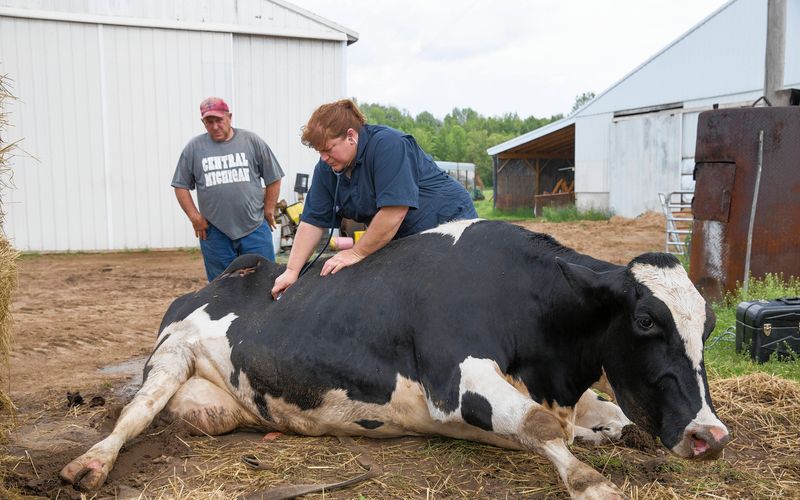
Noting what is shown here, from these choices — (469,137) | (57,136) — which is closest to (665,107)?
(57,136)

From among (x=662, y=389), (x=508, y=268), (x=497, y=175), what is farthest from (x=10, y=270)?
(x=497, y=175)

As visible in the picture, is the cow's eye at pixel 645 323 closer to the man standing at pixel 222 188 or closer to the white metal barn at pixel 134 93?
the man standing at pixel 222 188

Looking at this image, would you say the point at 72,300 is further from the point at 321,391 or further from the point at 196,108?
the point at 196,108

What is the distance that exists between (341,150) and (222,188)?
2468 mm

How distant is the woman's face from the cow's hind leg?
149cm

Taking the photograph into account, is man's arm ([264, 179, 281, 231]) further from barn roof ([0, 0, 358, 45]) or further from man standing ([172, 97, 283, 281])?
barn roof ([0, 0, 358, 45])

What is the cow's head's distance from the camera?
3.00 meters

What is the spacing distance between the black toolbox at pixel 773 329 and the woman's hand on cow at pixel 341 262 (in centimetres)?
324

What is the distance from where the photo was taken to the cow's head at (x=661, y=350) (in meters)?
3.00

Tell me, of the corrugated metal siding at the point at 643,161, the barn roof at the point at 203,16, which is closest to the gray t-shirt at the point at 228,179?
the barn roof at the point at 203,16

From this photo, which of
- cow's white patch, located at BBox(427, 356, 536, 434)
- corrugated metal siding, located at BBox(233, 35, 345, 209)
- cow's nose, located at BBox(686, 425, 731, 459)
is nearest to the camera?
cow's nose, located at BBox(686, 425, 731, 459)

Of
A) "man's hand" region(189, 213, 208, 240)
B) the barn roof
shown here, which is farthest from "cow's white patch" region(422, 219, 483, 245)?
the barn roof

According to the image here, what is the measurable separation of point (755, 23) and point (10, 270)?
18682 millimetres

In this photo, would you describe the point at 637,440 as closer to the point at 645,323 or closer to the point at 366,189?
the point at 645,323
